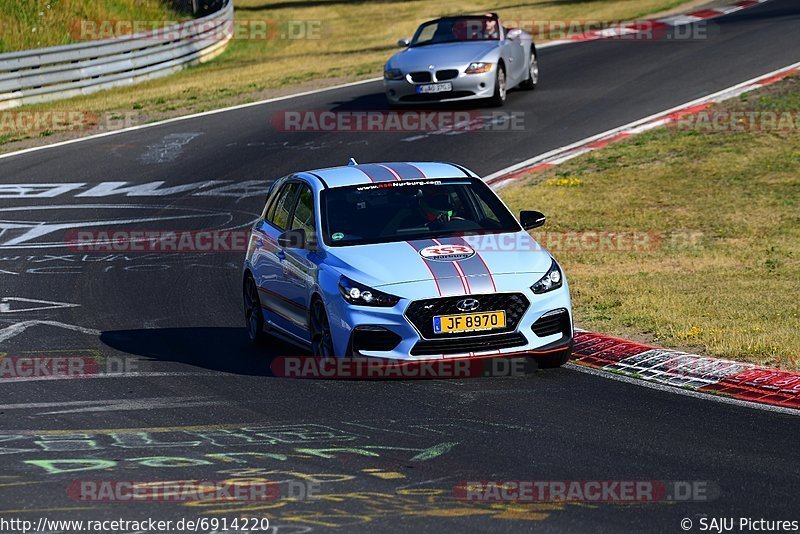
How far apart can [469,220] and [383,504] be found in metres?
4.41

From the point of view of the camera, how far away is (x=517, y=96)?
25.3m

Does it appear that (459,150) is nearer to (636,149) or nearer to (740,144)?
(636,149)

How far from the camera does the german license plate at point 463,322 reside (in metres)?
9.66

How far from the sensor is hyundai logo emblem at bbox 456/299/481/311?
9695 millimetres

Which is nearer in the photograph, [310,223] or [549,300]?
[549,300]

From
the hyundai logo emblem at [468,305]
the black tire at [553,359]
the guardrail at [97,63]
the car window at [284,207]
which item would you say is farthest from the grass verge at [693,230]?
the guardrail at [97,63]

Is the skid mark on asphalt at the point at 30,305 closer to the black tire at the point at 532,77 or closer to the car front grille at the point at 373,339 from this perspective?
the car front grille at the point at 373,339

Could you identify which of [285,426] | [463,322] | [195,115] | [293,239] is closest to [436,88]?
[195,115]

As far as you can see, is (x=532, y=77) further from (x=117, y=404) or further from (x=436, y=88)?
(x=117, y=404)

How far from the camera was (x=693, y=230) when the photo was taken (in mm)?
16328

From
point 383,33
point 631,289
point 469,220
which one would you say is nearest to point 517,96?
point 631,289

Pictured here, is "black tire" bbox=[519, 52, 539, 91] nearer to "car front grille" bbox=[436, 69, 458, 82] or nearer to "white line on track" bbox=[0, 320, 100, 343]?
"car front grille" bbox=[436, 69, 458, 82]

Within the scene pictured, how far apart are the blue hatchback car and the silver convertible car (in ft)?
38.1

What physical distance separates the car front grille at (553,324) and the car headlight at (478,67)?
13.6 meters
